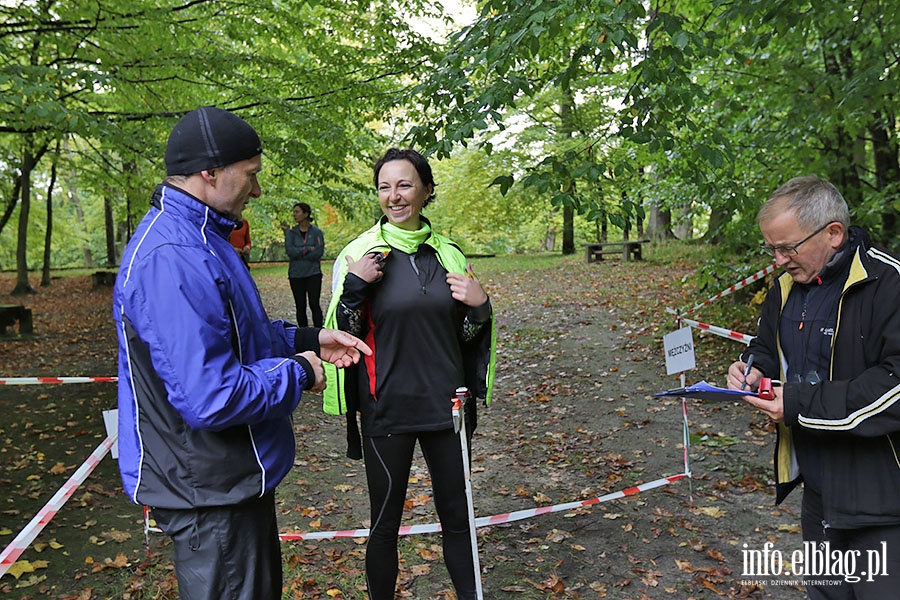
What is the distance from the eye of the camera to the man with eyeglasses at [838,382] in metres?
2.08

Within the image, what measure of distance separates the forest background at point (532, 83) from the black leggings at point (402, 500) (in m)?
2.18

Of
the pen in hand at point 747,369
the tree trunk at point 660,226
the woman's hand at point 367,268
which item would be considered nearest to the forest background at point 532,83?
the woman's hand at point 367,268

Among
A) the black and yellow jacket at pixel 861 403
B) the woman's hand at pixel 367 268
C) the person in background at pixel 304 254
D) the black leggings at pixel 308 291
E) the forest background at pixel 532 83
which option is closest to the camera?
the black and yellow jacket at pixel 861 403

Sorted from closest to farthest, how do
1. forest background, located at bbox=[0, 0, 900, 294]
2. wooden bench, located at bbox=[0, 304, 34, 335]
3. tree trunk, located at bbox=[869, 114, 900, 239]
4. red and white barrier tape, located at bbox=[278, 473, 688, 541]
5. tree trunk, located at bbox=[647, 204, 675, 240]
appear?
red and white barrier tape, located at bbox=[278, 473, 688, 541]
forest background, located at bbox=[0, 0, 900, 294]
tree trunk, located at bbox=[869, 114, 900, 239]
wooden bench, located at bbox=[0, 304, 34, 335]
tree trunk, located at bbox=[647, 204, 675, 240]

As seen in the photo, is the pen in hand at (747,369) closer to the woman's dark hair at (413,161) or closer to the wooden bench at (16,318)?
the woman's dark hair at (413,161)

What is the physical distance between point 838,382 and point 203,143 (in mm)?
2226

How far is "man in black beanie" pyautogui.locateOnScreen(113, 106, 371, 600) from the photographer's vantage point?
1.78 m

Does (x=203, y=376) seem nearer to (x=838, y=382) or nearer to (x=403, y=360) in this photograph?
(x=403, y=360)

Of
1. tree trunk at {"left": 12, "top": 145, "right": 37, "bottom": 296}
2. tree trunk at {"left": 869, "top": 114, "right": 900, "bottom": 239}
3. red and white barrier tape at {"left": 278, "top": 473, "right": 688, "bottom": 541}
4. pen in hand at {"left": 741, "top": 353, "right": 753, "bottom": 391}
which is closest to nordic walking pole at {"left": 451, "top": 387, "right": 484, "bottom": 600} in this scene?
red and white barrier tape at {"left": 278, "top": 473, "right": 688, "bottom": 541}

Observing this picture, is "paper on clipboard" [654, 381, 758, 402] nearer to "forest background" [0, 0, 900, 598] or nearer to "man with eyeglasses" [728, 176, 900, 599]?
"man with eyeglasses" [728, 176, 900, 599]

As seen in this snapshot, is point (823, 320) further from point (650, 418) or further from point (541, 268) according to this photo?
point (541, 268)

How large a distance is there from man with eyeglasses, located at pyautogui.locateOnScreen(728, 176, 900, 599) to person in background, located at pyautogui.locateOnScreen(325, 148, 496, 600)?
4.19 feet

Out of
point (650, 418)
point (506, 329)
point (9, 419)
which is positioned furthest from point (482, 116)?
point (506, 329)

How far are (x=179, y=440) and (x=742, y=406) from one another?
6294 mm
